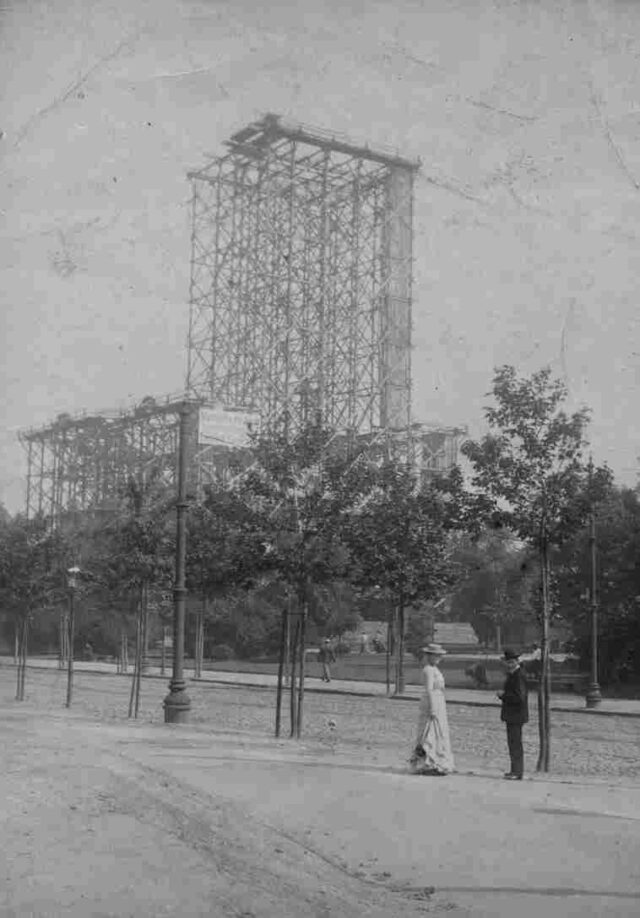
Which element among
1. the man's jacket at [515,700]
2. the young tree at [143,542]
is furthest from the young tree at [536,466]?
the young tree at [143,542]

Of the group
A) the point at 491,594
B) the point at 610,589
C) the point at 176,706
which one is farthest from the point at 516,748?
the point at 491,594

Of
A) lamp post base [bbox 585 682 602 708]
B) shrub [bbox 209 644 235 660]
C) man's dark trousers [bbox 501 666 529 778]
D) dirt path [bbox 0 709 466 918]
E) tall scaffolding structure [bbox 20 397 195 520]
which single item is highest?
tall scaffolding structure [bbox 20 397 195 520]

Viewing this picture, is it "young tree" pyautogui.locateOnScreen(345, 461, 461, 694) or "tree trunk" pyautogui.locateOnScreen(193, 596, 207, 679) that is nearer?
"young tree" pyautogui.locateOnScreen(345, 461, 461, 694)

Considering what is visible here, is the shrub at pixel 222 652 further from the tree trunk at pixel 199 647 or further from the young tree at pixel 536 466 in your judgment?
the young tree at pixel 536 466

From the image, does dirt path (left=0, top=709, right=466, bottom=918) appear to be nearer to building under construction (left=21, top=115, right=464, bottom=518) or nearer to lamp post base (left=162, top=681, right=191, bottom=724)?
lamp post base (left=162, top=681, right=191, bottom=724)

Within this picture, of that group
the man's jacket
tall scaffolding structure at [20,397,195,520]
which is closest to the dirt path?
the man's jacket
